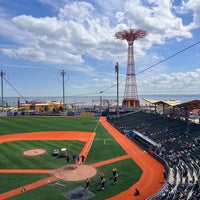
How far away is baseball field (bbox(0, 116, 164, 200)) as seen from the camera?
70.2 ft

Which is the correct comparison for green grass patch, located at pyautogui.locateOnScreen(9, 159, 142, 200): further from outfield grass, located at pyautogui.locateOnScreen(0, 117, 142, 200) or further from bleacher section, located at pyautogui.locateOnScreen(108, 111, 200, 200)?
bleacher section, located at pyautogui.locateOnScreen(108, 111, 200, 200)

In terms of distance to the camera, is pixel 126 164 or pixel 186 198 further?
pixel 126 164

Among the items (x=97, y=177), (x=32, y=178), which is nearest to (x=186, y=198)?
(x=97, y=177)

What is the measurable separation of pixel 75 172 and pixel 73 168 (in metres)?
1.29

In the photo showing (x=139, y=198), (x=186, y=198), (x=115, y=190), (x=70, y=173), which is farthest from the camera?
(x=70, y=173)

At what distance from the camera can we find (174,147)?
1305 inches

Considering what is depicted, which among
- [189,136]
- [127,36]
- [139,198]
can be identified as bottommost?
[139,198]

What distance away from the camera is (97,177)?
24.7 metres

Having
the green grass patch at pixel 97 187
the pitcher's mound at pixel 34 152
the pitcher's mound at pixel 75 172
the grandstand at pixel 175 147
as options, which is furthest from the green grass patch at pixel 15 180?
the grandstand at pixel 175 147

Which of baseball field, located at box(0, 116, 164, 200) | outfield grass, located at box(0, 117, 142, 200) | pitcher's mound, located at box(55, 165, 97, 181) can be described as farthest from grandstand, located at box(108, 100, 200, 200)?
pitcher's mound, located at box(55, 165, 97, 181)

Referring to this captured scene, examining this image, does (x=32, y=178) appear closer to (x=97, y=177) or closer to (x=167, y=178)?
(x=97, y=177)

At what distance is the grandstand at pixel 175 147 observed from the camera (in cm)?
2053

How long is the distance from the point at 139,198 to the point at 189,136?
17624mm

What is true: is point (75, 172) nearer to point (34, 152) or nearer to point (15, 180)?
point (15, 180)
